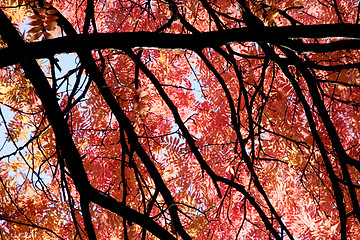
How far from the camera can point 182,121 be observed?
8.82 feet

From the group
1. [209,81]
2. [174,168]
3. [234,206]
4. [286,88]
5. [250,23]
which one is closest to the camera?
[250,23]

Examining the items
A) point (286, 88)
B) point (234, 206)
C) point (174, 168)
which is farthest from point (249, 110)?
point (234, 206)

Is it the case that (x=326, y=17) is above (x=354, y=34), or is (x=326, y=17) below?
above

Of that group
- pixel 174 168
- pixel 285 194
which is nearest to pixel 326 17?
pixel 285 194

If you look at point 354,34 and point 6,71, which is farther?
point 6,71

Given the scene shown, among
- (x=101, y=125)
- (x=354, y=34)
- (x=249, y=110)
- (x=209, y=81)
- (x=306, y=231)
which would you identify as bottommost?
(x=354, y=34)

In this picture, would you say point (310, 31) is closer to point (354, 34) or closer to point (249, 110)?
point (354, 34)

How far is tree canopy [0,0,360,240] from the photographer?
1.41m

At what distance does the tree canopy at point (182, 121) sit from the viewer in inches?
55.7

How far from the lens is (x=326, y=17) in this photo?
12.0 ft

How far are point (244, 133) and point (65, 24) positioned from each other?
2.32 metres

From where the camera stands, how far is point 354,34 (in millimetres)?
972

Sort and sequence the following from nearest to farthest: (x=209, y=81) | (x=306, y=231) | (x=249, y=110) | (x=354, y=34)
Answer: (x=354, y=34), (x=249, y=110), (x=306, y=231), (x=209, y=81)

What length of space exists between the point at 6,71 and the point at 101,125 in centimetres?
112
